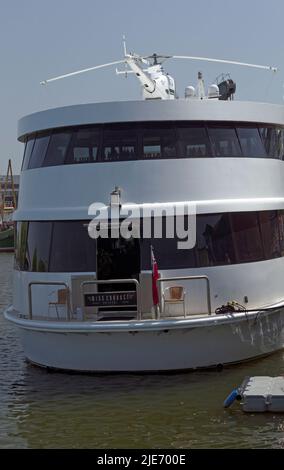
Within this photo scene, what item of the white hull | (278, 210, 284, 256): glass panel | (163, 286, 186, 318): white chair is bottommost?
the white hull

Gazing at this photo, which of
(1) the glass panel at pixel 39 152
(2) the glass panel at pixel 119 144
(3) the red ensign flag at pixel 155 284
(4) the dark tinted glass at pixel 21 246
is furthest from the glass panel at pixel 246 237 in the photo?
(4) the dark tinted glass at pixel 21 246

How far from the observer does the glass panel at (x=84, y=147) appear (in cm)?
1240

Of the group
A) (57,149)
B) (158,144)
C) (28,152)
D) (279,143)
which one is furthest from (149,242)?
(279,143)

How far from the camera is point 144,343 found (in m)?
11.5

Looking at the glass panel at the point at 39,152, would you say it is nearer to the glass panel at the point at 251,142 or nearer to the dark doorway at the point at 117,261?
the dark doorway at the point at 117,261

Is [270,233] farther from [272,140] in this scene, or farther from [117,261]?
[117,261]

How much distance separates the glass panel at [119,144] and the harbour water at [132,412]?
12.0ft

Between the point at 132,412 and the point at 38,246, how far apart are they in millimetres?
3822

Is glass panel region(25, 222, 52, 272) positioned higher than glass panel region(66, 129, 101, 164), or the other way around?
glass panel region(66, 129, 101, 164)

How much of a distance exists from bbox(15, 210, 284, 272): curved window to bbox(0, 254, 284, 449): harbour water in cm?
183

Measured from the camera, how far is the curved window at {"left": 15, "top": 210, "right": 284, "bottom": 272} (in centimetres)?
1206

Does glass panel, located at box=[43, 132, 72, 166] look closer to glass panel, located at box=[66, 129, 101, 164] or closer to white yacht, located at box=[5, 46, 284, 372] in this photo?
white yacht, located at box=[5, 46, 284, 372]

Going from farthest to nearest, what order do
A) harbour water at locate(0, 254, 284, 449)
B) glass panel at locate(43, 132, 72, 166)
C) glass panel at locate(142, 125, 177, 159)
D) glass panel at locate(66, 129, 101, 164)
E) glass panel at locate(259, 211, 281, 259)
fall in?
glass panel at locate(259, 211, 281, 259) → glass panel at locate(43, 132, 72, 166) → glass panel at locate(66, 129, 101, 164) → glass panel at locate(142, 125, 177, 159) → harbour water at locate(0, 254, 284, 449)

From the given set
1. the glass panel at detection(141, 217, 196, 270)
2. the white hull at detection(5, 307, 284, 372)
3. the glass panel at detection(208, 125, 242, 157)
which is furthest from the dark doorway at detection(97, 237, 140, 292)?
the glass panel at detection(208, 125, 242, 157)
